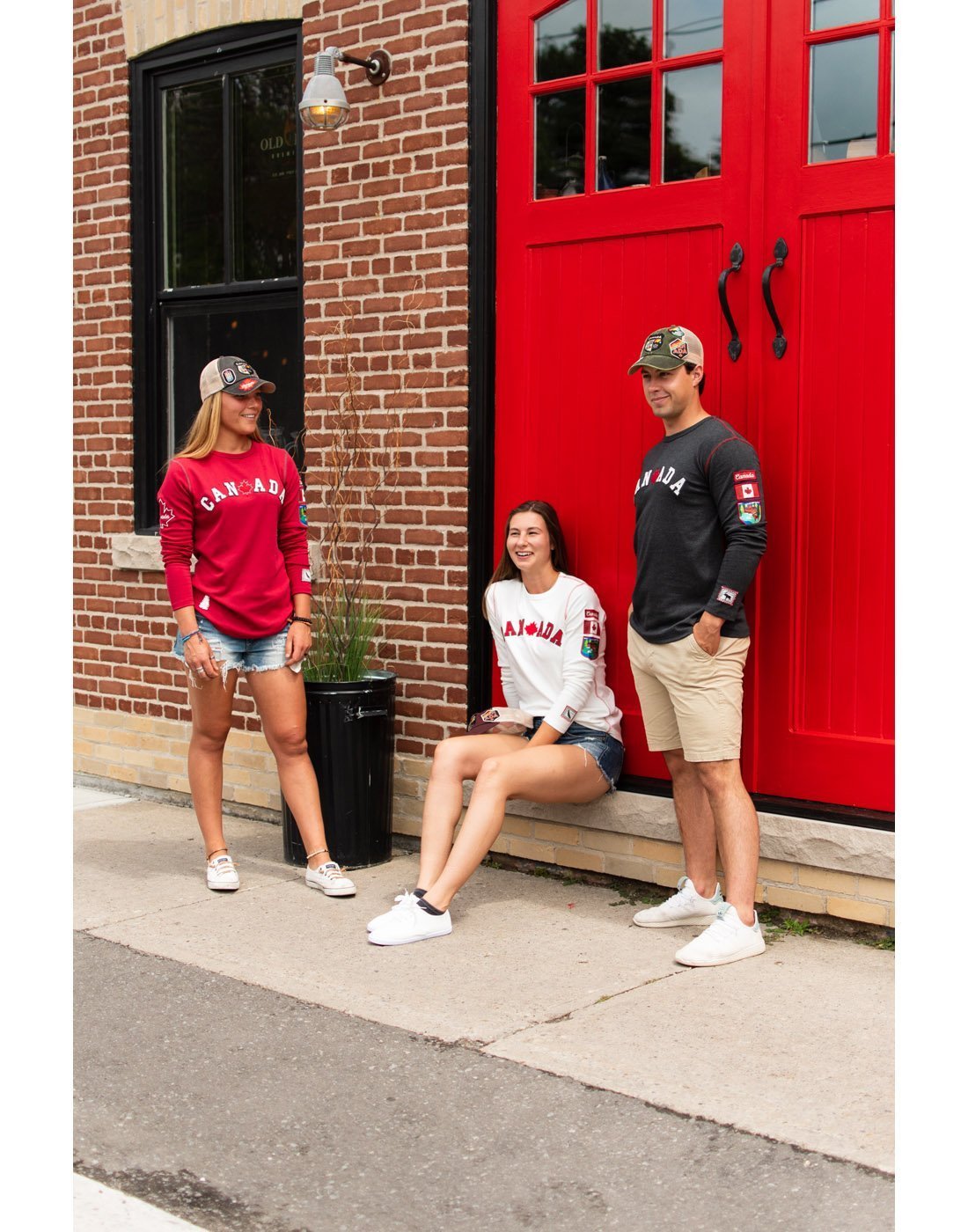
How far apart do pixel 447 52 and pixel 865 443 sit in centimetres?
262

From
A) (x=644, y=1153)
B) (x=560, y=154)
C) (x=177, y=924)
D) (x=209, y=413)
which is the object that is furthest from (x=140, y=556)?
(x=644, y=1153)

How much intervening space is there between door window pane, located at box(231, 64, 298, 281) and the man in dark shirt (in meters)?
2.71

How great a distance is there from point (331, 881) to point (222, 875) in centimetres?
49

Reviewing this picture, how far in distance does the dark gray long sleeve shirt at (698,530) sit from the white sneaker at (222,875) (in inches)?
81.8

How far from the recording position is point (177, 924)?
18.3 feet

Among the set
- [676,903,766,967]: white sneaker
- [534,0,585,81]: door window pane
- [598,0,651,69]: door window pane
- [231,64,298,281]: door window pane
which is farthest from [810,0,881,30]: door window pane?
[676,903,766,967]: white sneaker

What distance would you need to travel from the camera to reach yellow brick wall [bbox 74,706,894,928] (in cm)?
526

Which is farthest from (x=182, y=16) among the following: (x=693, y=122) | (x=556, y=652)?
(x=556, y=652)

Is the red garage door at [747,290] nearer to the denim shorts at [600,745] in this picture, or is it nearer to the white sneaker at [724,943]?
the denim shorts at [600,745]

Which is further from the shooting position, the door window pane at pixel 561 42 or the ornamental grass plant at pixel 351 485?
the ornamental grass plant at pixel 351 485

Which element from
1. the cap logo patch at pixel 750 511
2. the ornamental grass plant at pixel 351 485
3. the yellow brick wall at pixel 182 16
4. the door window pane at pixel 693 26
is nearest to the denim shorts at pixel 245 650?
the ornamental grass plant at pixel 351 485

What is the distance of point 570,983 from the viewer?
4.82 metres

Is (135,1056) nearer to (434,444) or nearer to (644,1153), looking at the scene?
(644,1153)

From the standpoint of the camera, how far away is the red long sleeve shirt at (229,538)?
5762 mm
